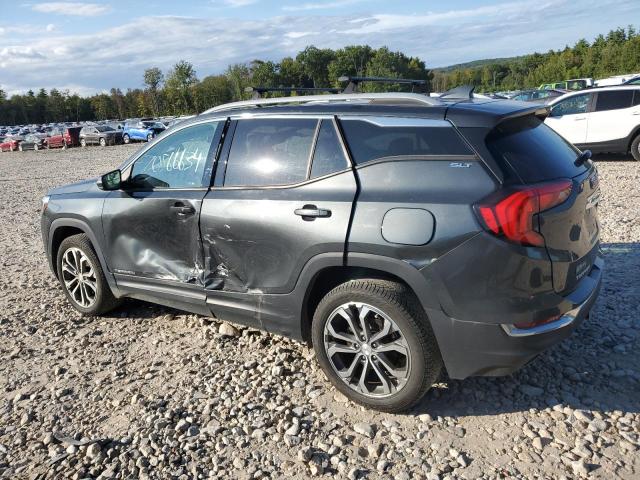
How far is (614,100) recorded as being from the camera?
11570 mm

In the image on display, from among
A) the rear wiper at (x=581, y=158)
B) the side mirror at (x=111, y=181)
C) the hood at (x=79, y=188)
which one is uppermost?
the rear wiper at (x=581, y=158)

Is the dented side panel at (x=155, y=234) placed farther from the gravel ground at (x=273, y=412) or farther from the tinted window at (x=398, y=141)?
the tinted window at (x=398, y=141)

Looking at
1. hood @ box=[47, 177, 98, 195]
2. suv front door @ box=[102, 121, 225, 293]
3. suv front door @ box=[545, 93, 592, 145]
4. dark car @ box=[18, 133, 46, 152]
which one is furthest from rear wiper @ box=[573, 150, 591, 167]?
dark car @ box=[18, 133, 46, 152]

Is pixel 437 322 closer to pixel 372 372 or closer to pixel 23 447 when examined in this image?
pixel 372 372

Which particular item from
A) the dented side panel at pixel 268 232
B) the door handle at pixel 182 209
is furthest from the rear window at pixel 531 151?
the door handle at pixel 182 209

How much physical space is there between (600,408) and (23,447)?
11.1 feet

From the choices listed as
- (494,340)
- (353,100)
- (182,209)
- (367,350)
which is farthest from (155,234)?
(494,340)

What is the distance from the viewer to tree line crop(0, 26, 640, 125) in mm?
56344

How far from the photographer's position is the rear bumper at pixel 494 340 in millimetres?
2781

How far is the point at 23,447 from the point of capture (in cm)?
315

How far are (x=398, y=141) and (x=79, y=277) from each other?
3.38 meters

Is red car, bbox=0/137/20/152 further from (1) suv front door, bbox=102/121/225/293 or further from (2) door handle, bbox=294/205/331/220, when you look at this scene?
(2) door handle, bbox=294/205/331/220

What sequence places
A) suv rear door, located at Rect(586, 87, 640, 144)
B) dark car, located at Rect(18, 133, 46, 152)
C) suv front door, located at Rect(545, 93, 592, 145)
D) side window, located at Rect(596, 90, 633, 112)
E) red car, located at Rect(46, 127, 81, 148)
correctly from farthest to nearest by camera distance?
dark car, located at Rect(18, 133, 46, 152)
red car, located at Rect(46, 127, 81, 148)
suv front door, located at Rect(545, 93, 592, 145)
side window, located at Rect(596, 90, 633, 112)
suv rear door, located at Rect(586, 87, 640, 144)

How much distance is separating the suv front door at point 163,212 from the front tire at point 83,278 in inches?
12.0
